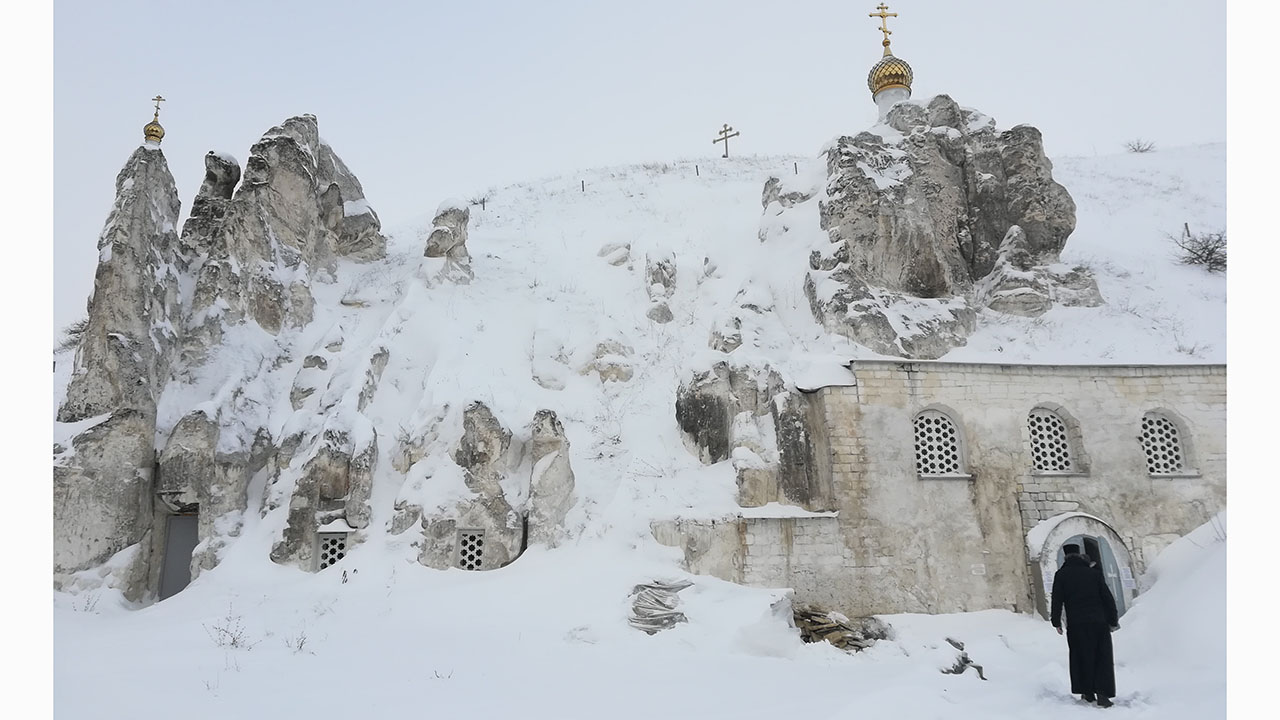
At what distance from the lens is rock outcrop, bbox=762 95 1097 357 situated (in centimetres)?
1603

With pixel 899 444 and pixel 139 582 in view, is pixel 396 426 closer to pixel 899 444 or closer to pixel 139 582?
pixel 139 582

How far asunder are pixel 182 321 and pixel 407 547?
23.4 ft

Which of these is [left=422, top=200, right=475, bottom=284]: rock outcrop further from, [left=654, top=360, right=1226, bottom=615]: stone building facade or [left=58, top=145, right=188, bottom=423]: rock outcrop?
[left=654, top=360, right=1226, bottom=615]: stone building facade

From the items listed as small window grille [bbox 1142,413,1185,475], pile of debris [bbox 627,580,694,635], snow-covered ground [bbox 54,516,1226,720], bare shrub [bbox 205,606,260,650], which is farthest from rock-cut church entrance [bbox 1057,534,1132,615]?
bare shrub [bbox 205,606,260,650]

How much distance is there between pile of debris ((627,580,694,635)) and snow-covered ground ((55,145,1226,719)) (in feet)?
0.75

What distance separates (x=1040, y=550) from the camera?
12.7 m

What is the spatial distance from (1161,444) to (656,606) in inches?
414

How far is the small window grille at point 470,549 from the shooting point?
12.1 metres

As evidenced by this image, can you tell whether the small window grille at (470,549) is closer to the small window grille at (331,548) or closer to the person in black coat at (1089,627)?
the small window grille at (331,548)

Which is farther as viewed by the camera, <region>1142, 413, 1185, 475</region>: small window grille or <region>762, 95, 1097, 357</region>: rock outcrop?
<region>762, 95, 1097, 357</region>: rock outcrop

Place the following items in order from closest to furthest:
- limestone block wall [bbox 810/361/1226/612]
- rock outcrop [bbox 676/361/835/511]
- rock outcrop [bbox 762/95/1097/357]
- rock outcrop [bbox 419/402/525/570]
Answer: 1. rock outcrop [bbox 419/402/525/570]
2. rock outcrop [bbox 676/361/835/511]
3. limestone block wall [bbox 810/361/1226/612]
4. rock outcrop [bbox 762/95/1097/357]

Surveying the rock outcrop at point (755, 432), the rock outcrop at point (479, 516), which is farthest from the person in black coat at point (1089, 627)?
the rock outcrop at point (479, 516)

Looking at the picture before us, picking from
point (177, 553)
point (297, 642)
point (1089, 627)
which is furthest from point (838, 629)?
point (177, 553)

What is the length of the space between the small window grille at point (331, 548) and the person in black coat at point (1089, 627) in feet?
33.7
